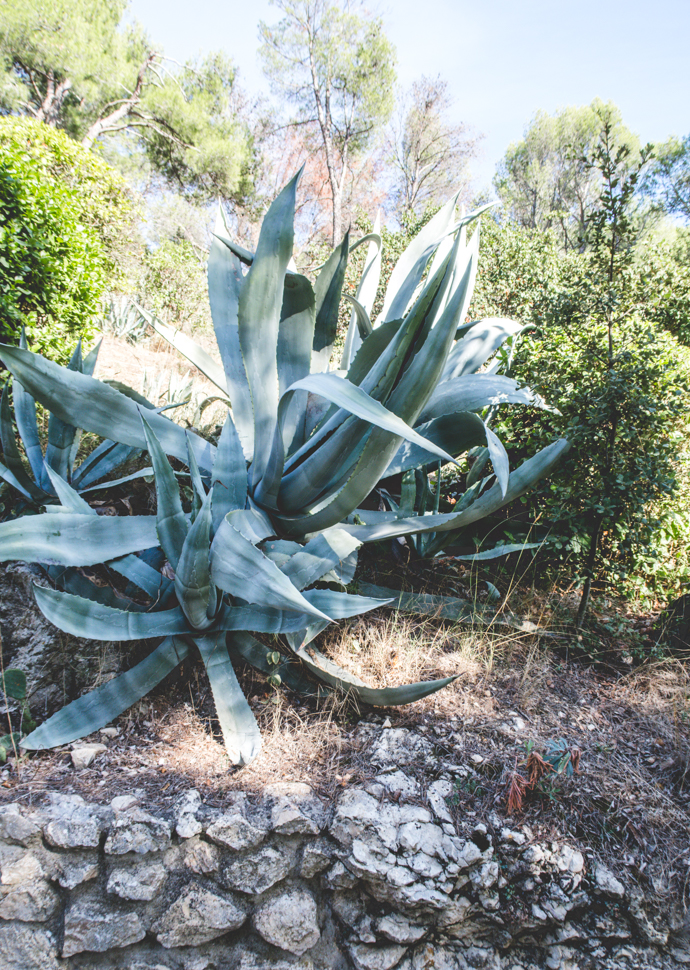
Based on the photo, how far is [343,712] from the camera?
6.21 ft

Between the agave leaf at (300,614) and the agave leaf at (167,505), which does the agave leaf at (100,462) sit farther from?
the agave leaf at (300,614)

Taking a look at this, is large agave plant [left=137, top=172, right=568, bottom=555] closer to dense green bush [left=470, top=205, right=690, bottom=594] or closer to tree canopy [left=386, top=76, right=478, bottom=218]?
dense green bush [left=470, top=205, right=690, bottom=594]

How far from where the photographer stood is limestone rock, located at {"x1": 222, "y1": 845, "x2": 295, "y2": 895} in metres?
1.45

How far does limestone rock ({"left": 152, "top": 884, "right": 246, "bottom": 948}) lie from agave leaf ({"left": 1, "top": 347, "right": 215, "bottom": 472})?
136 centimetres

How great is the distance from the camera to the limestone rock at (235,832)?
A: 1461mm

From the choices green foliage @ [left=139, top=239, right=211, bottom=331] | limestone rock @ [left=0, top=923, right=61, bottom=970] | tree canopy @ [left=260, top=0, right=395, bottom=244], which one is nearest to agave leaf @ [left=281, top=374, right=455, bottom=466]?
limestone rock @ [left=0, top=923, right=61, bottom=970]

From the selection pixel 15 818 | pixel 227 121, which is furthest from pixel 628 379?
pixel 227 121

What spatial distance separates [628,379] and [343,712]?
190 cm

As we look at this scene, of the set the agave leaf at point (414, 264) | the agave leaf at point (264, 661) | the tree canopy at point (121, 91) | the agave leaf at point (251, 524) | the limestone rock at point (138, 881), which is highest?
the tree canopy at point (121, 91)

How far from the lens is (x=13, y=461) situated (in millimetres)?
2096

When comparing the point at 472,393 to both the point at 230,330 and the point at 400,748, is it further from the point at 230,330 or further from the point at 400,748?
the point at 400,748

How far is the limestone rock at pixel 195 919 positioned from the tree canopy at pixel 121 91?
14544 mm

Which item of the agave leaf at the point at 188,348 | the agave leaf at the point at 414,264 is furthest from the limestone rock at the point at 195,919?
the agave leaf at the point at 414,264

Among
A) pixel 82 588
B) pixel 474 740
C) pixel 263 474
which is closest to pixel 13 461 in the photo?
pixel 82 588
